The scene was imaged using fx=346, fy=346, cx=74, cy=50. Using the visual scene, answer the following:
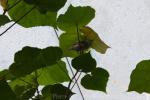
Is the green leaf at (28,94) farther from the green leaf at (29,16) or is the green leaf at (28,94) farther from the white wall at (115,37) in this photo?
the white wall at (115,37)

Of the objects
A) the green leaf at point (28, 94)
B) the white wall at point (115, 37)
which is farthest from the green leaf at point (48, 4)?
the white wall at point (115, 37)

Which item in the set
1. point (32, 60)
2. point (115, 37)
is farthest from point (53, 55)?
point (115, 37)

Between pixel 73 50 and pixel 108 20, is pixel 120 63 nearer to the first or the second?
pixel 108 20

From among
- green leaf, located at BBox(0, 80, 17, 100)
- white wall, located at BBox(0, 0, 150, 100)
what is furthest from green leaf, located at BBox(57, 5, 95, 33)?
white wall, located at BBox(0, 0, 150, 100)

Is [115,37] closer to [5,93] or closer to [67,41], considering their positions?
[67,41]

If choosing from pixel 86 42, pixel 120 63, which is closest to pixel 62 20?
pixel 86 42
